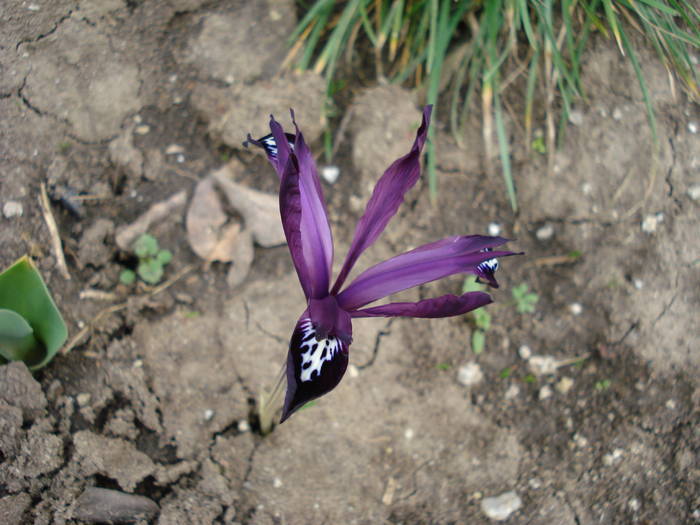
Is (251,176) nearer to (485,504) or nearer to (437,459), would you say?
(437,459)

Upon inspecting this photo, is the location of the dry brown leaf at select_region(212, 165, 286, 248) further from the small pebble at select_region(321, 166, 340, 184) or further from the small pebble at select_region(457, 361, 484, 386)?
the small pebble at select_region(457, 361, 484, 386)

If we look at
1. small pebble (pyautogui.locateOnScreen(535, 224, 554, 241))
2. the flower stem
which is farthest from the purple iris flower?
small pebble (pyautogui.locateOnScreen(535, 224, 554, 241))

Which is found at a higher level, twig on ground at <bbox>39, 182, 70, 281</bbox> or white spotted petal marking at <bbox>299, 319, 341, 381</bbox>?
white spotted petal marking at <bbox>299, 319, 341, 381</bbox>

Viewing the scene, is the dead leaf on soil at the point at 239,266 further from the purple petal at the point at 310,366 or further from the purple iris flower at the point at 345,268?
the purple petal at the point at 310,366

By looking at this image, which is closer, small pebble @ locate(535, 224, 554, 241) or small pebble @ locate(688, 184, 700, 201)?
Result: small pebble @ locate(688, 184, 700, 201)

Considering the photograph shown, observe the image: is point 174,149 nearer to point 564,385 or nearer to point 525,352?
point 525,352

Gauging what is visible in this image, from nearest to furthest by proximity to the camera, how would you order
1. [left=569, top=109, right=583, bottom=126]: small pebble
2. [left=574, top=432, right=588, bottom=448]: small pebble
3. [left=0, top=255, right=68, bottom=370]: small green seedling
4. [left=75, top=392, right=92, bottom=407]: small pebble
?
[left=0, top=255, right=68, bottom=370]: small green seedling → [left=75, top=392, right=92, bottom=407]: small pebble → [left=574, top=432, right=588, bottom=448]: small pebble → [left=569, top=109, right=583, bottom=126]: small pebble

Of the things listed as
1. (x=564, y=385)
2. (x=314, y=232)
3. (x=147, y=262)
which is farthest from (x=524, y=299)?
(x=147, y=262)
